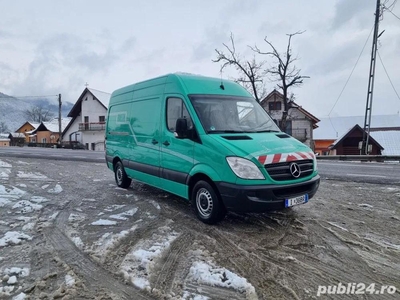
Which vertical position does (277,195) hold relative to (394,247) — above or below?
above

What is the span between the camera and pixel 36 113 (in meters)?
93.0

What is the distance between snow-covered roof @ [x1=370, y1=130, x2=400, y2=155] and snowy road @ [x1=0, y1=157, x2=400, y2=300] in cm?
3087

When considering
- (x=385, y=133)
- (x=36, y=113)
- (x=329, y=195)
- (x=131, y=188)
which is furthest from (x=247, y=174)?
(x=36, y=113)

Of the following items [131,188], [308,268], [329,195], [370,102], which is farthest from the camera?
[370,102]

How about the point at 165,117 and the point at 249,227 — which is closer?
the point at 249,227

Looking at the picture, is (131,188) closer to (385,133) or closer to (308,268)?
(308,268)

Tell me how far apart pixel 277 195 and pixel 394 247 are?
5.30 ft

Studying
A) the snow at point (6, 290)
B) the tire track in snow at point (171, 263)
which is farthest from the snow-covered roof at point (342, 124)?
the snow at point (6, 290)

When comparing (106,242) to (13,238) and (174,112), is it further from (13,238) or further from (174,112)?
(174,112)

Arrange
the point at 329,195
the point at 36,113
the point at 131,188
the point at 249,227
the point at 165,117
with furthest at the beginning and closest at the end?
1. the point at 36,113
2. the point at 131,188
3. the point at 329,195
4. the point at 165,117
5. the point at 249,227

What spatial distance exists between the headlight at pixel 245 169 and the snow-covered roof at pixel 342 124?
4521 centimetres

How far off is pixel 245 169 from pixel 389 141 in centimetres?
3657

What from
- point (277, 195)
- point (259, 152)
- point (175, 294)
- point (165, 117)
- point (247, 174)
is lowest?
point (175, 294)

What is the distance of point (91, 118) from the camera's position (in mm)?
44375
